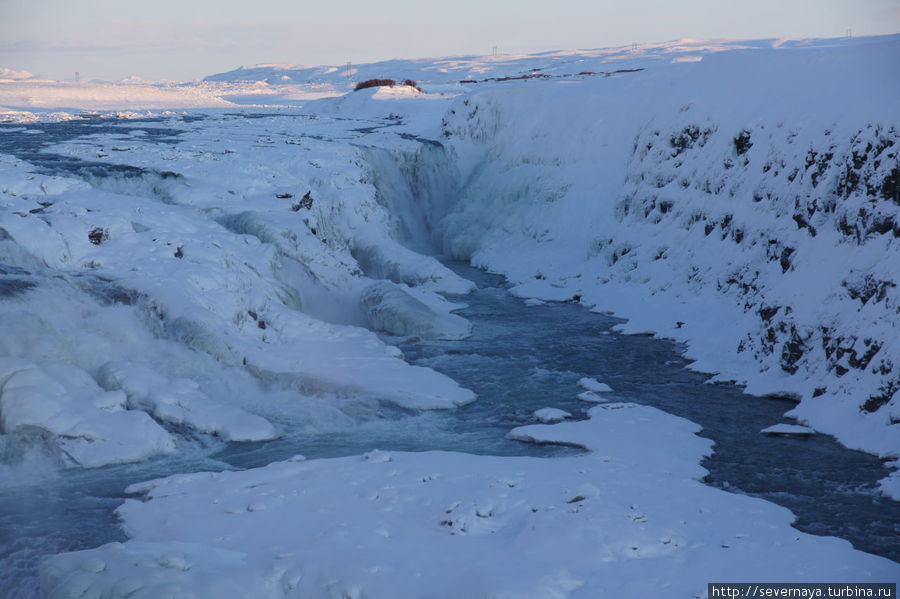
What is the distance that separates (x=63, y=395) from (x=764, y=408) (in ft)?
35.2

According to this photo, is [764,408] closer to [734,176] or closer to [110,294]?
[734,176]

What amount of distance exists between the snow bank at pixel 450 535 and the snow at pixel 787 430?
6.62 ft

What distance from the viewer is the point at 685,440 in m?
12.9

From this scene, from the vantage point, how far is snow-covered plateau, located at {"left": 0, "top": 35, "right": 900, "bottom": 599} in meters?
8.95

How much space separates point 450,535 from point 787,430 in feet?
21.2

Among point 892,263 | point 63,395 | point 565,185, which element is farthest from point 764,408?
point 565,185

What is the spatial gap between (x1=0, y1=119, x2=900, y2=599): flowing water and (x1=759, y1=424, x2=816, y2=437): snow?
0.15m

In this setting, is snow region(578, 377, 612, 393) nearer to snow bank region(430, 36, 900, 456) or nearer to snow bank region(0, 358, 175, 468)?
snow bank region(430, 36, 900, 456)

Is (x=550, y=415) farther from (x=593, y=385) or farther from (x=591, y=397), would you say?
(x=593, y=385)

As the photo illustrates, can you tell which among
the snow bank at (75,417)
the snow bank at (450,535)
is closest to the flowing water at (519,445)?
the snow bank at (75,417)

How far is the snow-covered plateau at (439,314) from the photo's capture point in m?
8.95

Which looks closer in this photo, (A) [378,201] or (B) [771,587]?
(B) [771,587]

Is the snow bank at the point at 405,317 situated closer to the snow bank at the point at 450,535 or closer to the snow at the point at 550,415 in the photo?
the snow at the point at 550,415

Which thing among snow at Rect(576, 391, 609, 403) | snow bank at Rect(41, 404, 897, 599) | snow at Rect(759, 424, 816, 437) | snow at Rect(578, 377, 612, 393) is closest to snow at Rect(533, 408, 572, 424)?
snow at Rect(576, 391, 609, 403)
